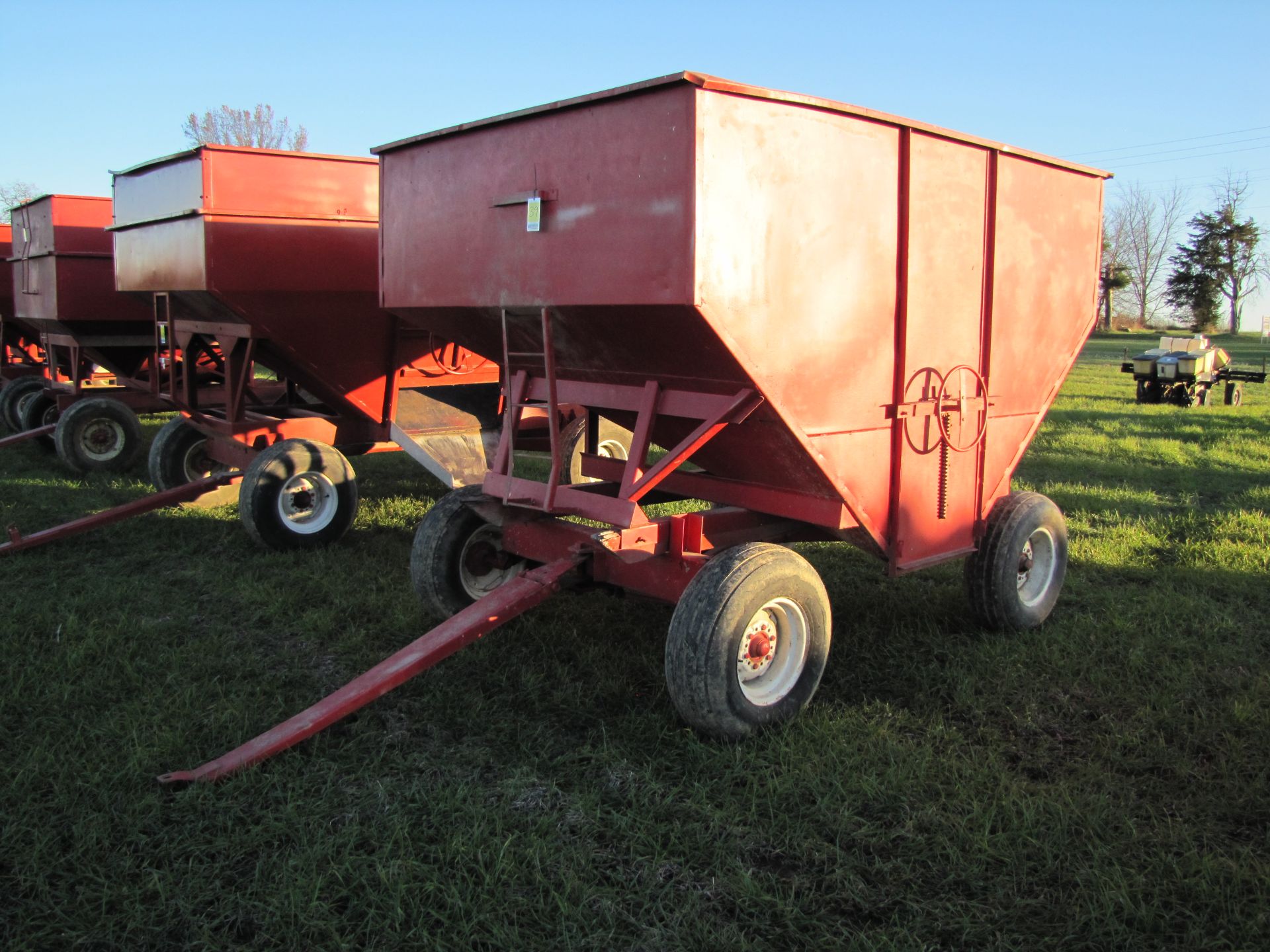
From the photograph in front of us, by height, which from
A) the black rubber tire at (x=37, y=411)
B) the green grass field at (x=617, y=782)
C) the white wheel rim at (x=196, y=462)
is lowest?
the green grass field at (x=617, y=782)

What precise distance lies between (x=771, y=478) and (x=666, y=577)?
2.14ft

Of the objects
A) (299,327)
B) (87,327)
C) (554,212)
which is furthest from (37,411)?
(554,212)

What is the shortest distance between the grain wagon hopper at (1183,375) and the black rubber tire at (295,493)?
47.9 ft

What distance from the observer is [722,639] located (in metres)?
3.73

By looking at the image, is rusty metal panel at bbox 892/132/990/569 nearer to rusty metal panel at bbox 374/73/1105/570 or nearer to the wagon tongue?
rusty metal panel at bbox 374/73/1105/570

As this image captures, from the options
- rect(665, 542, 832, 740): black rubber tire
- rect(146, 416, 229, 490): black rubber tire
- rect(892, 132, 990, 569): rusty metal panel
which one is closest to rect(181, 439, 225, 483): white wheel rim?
rect(146, 416, 229, 490): black rubber tire

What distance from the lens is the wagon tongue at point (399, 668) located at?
3.48m

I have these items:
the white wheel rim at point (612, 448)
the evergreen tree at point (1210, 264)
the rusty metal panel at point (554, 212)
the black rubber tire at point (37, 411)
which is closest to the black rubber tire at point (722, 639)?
the rusty metal panel at point (554, 212)

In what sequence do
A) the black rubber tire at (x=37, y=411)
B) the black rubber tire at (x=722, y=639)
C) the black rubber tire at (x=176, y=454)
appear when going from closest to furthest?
the black rubber tire at (x=722, y=639) → the black rubber tire at (x=176, y=454) → the black rubber tire at (x=37, y=411)

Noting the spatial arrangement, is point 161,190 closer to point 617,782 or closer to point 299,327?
point 299,327

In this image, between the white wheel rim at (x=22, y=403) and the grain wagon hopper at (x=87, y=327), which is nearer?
the grain wagon hopper at (x=87, y=327)

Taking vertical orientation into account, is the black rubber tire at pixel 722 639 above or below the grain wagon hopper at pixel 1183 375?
below

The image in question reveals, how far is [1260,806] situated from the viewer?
336 cm

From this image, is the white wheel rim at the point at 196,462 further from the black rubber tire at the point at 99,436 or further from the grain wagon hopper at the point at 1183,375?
the grain wagon hopper at the point at 1183,375
